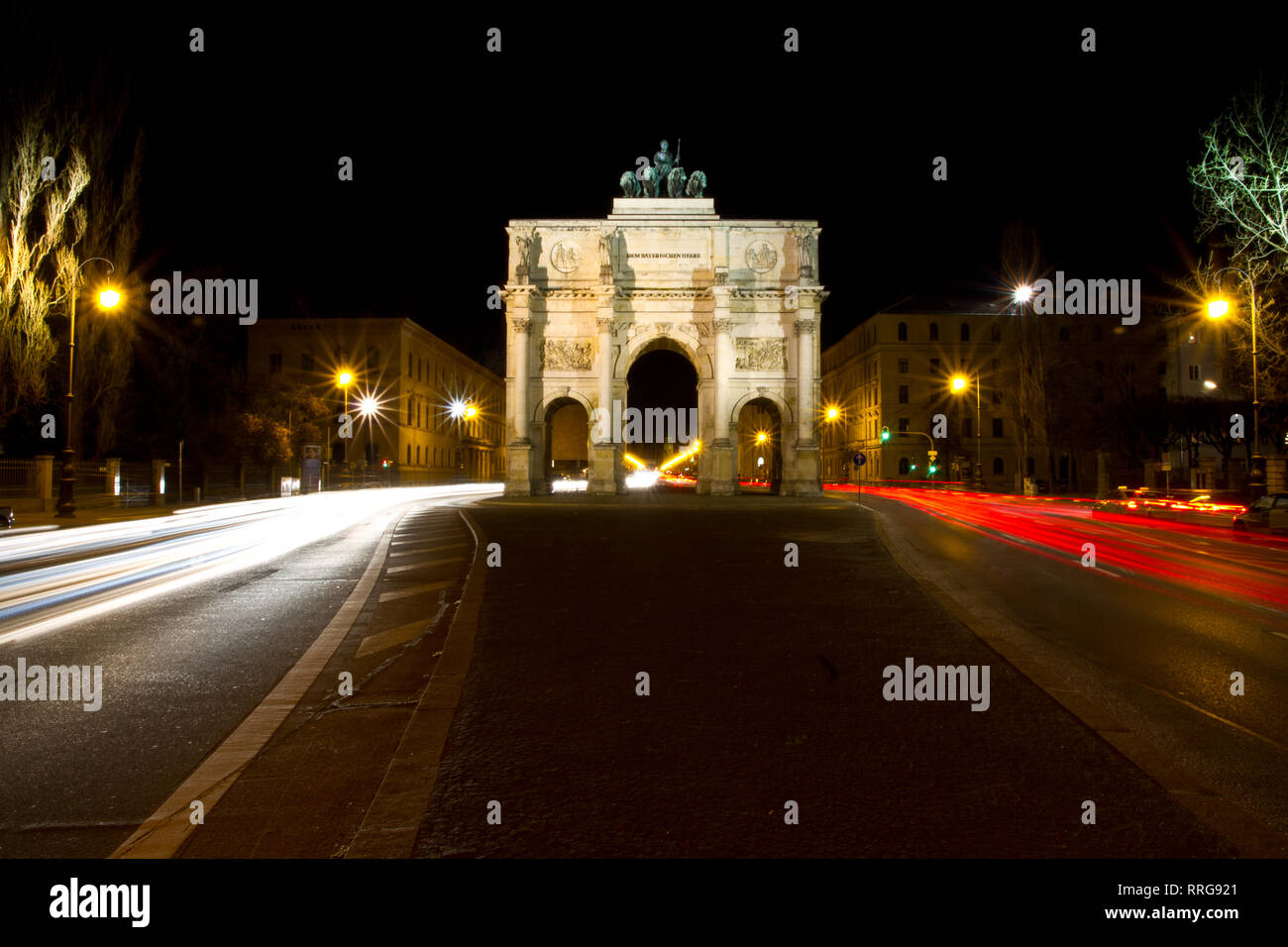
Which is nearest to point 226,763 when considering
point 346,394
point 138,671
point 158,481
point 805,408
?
point 138,671

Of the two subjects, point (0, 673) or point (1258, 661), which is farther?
point (1258, 661)

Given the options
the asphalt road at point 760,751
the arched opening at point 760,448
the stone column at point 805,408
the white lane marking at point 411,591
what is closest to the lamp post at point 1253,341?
the asphalt road at point 760,751

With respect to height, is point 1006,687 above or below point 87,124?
below

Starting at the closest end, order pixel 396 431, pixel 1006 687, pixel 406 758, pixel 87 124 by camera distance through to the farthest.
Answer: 1. pixel 406 758
2. pixel 1006 687
3. pixel 87 124
4. pixel 396 431

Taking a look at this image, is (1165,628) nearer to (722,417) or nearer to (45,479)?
(45,479)

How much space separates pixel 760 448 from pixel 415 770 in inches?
3603

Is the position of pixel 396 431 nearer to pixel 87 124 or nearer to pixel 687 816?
pixel 87 124

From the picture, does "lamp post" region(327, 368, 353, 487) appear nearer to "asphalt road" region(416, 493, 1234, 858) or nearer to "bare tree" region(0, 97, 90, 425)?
"bare tree" region(0, 97, 90, 425)

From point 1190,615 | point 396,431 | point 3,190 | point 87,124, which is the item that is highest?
point 87,124

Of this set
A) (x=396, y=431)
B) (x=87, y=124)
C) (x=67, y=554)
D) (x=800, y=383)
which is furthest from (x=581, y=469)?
(x=67, y=554)

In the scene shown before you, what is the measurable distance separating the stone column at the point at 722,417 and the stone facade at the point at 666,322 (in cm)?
6
